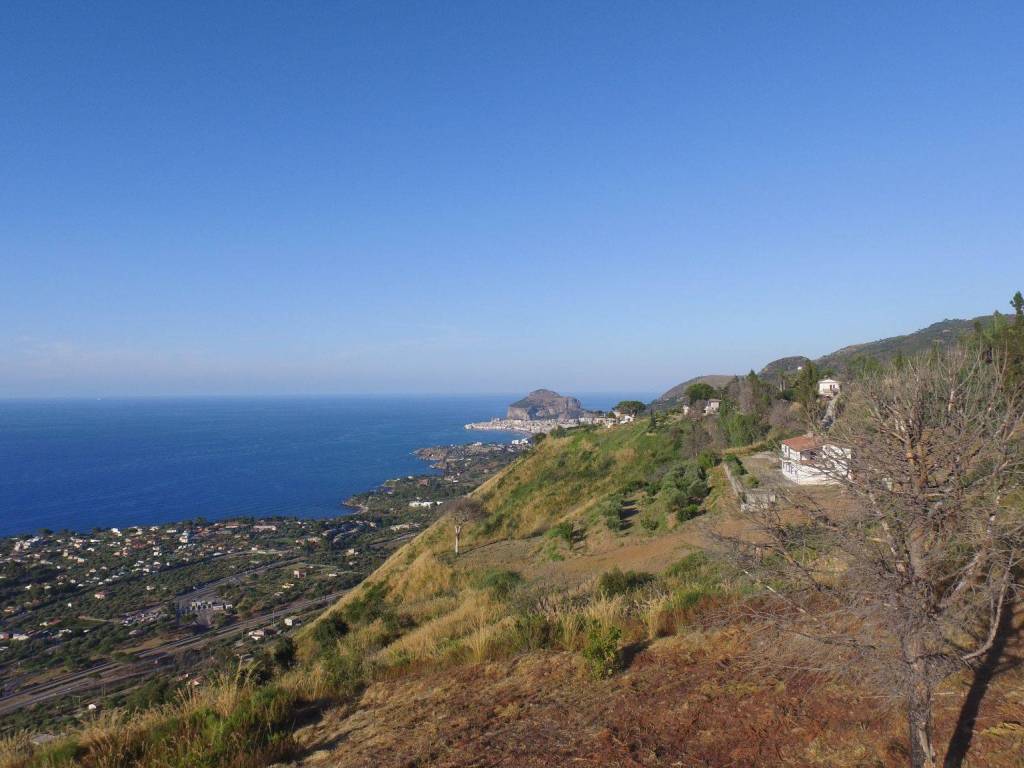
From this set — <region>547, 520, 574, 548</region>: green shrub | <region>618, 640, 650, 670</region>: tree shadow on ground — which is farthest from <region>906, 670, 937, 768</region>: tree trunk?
<region>547, 520, 574, 548</region>: green shrub

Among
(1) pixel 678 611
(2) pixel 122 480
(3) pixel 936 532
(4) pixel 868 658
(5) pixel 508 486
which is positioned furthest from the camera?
(2) pixel 122 480

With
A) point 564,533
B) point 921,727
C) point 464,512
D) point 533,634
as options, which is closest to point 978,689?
point 921,727

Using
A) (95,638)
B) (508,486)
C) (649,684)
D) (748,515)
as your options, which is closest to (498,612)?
(649,684)

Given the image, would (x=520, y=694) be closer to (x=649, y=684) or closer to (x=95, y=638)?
(x=649, y=684)

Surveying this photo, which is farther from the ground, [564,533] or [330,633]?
[564,533]

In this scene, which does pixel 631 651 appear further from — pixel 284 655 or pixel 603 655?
pixel 284 655

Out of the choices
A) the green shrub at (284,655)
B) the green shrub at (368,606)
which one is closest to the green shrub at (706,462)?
the green shrub at (368,606)
